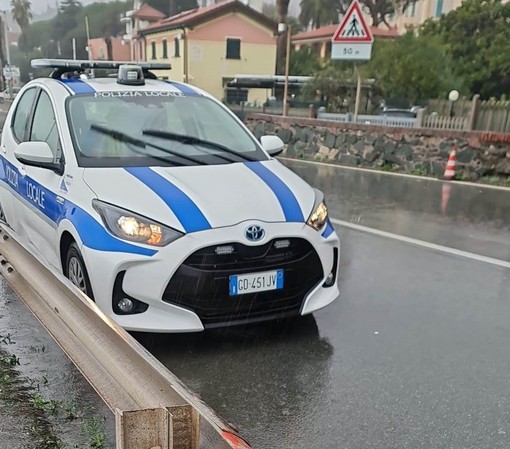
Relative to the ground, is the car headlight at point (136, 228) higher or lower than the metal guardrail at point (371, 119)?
higher

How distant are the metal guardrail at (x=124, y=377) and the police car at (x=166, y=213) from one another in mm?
388

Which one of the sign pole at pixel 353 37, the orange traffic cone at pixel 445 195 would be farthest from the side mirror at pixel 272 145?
the sign pole at pixel 353 37

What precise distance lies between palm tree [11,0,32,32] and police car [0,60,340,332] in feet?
19.5

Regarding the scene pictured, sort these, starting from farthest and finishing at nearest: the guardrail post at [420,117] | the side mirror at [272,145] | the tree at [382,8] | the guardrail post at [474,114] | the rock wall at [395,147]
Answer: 1. the tree at [382,8]
2. the guardrail post at [420,117]
3. the guardrail post at [474,114]
4. the rock wall at [395,147]
5. the side mirror at [272,145]

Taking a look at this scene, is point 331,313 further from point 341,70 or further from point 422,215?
point 341,70

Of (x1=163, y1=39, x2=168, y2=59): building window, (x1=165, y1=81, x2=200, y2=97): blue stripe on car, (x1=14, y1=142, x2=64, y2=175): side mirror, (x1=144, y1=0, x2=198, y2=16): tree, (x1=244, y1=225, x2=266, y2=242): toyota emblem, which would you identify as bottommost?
(x1=244, y1=225, x2=266, y2=242): toyota emblem

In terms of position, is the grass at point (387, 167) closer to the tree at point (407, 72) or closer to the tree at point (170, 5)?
the tree at point (407, 72)

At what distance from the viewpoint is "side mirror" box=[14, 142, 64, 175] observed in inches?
163

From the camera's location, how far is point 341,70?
23.4 meters

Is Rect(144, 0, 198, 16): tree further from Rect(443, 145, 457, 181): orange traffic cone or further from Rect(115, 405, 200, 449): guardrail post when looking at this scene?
Rect(115, 405, 200, 449): guardrail post

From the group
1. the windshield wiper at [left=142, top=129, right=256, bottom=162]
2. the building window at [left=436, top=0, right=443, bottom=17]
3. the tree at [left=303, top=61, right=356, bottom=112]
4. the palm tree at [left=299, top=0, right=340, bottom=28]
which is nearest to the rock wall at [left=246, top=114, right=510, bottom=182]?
the tree at [left=303, top=61, right=356, bottom=112]

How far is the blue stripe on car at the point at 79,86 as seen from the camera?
15.1 ft

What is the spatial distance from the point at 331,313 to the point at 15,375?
2.33 metres

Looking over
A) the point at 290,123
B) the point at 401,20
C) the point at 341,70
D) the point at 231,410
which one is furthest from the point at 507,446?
the point at 401,20
